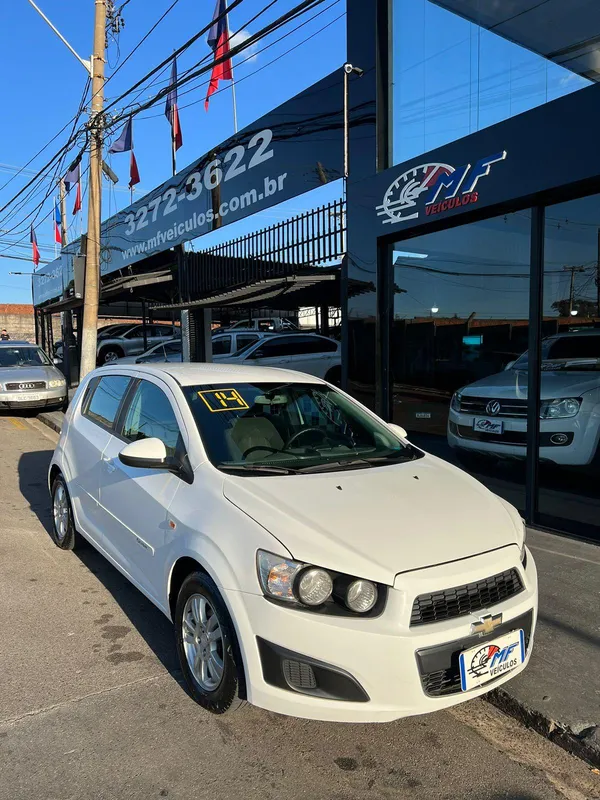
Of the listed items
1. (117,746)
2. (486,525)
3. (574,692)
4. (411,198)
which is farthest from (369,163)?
(117,746)

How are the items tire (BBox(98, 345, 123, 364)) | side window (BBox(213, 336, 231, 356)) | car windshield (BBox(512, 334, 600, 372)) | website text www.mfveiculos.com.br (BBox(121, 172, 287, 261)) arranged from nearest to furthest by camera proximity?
car windshield (BBox(512, 334, 600, 372)) < website text www.mfveiculos.com.br (BBox(121, 172, 287, 261)) < side window (BBox(213, 336, 231, 356)) < tire (BBox(98, 345, 123, 364))

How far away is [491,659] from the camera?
8.59 ft

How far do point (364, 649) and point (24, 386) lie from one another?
12.6 metres

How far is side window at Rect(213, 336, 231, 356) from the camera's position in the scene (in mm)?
15218

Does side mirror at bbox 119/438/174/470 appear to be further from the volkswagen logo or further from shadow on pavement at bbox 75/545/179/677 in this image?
the volkswagen logo

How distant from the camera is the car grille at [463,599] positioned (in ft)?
8.21

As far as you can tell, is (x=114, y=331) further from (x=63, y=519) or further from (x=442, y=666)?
(x=442, y=666)

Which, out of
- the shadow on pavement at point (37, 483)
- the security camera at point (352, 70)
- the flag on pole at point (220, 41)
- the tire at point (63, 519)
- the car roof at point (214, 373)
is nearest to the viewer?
the car roof at point (214, 373)

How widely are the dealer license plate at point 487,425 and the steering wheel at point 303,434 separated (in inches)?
115

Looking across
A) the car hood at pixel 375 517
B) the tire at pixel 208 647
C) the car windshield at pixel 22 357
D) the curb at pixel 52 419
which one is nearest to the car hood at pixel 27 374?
the car windshield at pixel 22 357

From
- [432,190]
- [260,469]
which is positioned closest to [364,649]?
[260,469]

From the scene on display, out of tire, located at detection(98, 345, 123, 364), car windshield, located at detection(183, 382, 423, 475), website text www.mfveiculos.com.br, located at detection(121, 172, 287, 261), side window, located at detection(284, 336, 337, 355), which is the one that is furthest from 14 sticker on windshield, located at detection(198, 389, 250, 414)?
tire, located at detection(98, 345, 123, 364)

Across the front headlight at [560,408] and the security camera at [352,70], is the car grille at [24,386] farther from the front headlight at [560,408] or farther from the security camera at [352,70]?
the front headlight at [560,408]

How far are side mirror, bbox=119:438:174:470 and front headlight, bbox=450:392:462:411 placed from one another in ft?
13.9
